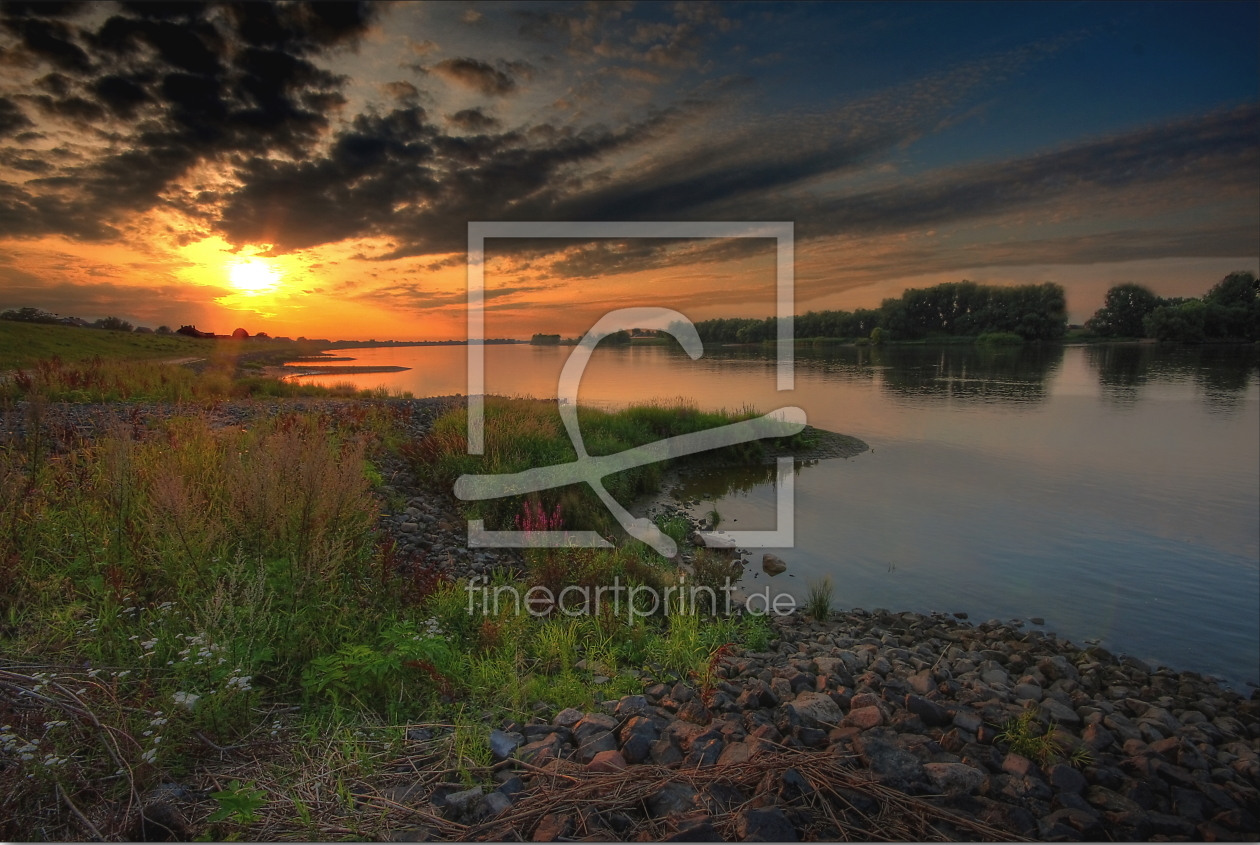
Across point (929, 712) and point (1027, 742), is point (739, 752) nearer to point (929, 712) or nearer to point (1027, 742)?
point (929, 712)

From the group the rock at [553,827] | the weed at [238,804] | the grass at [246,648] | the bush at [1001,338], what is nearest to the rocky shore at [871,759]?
the rock at [553,827]

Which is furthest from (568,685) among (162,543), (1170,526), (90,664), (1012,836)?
(1170,526)

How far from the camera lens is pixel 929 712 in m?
4.31

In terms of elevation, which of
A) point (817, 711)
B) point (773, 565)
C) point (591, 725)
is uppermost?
point (591, 725)

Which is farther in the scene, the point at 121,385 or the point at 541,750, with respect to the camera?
the point at 121,385

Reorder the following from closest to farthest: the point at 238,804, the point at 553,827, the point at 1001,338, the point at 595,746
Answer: the point at 238,804, the point at 553,827, the point at 595,746, the point at 1001,338

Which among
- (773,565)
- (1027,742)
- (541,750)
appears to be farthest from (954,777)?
(773,565)

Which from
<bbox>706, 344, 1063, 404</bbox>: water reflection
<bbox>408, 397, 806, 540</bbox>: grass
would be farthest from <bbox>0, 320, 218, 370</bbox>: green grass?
<bbox>706, 344, 1063, 404</bbox>: water reflection

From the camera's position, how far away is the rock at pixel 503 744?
3348 mm

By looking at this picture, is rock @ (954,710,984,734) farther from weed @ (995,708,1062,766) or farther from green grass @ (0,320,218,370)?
green grass @ (0,320,218,370)

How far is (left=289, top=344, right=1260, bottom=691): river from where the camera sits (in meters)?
8.35

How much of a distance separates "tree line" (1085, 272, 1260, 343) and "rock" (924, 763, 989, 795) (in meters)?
38.8

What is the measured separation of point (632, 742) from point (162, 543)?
449 cm

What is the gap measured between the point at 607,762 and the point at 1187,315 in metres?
59.4
